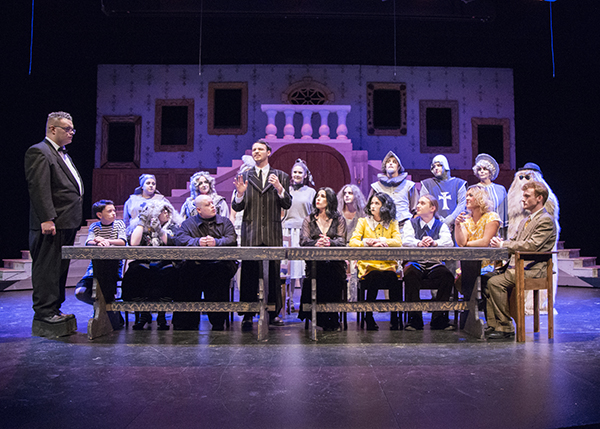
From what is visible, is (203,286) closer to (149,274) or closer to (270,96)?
(149,274)

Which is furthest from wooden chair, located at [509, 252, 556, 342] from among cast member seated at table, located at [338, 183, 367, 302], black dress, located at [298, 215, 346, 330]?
cast member seated at table, located at [338, 183, 367, 302]

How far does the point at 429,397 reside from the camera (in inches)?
80.0

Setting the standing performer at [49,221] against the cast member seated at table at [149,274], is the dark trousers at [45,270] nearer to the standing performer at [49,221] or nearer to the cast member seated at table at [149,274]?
the standing performer at [49,221]

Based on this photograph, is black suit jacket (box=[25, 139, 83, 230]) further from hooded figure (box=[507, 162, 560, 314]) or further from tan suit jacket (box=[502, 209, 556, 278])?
hooded figure (box=[507, 162, 560, 314])

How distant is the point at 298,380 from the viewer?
229 centimetres

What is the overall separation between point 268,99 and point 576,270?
642 centimetres

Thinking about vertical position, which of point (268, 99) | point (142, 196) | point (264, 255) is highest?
point (268, 99)

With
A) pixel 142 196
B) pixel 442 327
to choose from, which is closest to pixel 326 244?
pixel 442 327

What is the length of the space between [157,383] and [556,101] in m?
8.23

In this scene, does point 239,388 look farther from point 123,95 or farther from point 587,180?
point 123,95

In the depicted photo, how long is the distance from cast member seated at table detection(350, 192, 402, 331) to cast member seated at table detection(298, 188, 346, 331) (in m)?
0.16

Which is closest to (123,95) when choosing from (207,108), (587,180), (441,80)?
(207,108)

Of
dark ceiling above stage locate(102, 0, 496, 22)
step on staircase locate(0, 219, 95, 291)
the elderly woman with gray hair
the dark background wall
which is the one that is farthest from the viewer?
dark ceiling above stage locate(102, 0, 496, 22)

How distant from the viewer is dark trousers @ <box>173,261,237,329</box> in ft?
12.1
